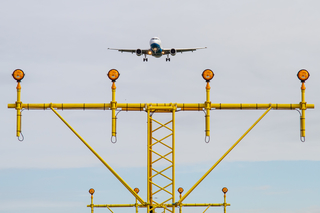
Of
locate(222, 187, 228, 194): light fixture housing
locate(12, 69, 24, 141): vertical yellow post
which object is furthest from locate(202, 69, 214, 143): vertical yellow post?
locate(222, 187, 228, 194): light fixture housing

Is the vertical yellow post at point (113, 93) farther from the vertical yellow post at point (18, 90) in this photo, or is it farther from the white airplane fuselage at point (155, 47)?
the white airplane fuselage at point (155, 47)

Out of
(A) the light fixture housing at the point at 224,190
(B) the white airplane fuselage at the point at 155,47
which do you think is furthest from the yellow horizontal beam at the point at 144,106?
(B) the white airplane fuselage at the point at 155,47

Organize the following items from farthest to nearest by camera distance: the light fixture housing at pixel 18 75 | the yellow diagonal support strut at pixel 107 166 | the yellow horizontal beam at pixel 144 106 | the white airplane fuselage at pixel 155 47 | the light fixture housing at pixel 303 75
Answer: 1. the white airplane fuselage at pixel 155 47
2. the light fixture housing at pixel 303 75
3. the light fixture housing at pixel 18 75
4. the yellow horizontal beam at pixel 144 106
5. the yellow diagonal support strut at pixel 107 166

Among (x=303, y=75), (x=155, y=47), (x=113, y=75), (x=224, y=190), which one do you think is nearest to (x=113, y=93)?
(x=113, y=75)

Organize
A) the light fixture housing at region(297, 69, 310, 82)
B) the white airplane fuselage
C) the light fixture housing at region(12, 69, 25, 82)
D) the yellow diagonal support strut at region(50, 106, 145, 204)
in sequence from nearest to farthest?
the yellow diagonal support strut at region(50, 106, 145, 204), the light fixture housing at region(12, 69, 25, 82), the light fixture housing at region(297, 69, 310, 82), the white airplane fuselage

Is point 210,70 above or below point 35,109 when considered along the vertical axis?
above

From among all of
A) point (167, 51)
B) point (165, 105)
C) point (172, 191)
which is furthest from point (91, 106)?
point (167, 51)

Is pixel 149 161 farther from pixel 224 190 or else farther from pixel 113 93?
pixel 224 190

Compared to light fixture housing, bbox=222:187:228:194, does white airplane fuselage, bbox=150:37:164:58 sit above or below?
above

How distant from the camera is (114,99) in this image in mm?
19719

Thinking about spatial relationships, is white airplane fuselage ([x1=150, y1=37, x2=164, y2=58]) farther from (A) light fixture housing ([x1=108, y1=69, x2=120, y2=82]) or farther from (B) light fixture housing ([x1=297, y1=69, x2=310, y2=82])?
(A) light fixture housing ([x1=108, y1=69, x2=120, y2=82])

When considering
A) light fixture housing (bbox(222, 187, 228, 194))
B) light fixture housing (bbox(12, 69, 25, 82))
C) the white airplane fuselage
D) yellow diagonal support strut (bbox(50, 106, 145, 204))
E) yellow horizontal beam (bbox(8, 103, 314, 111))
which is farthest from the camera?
the white airplane fuselage

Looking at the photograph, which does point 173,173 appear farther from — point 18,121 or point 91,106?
point 18,121

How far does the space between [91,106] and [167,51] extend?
7119 cm
